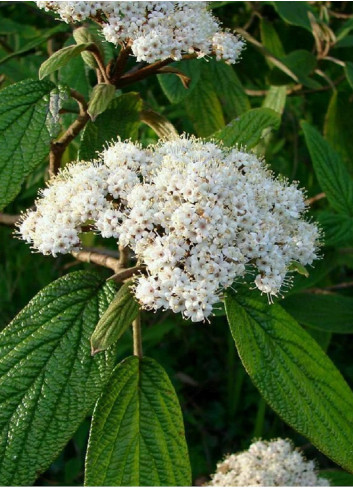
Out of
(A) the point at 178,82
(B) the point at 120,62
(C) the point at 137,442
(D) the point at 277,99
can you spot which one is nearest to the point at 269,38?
(D) the point at 277,99

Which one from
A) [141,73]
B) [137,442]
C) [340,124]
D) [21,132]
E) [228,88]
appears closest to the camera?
[137,442]

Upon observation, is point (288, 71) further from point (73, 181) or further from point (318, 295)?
point (73, 181)

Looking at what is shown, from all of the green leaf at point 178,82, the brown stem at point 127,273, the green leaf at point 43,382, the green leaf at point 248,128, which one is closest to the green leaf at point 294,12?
the green leaf at point 178,82

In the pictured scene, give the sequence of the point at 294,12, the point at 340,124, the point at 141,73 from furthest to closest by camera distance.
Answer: the point at 340,124
the point at 294,12
the point at 141,73

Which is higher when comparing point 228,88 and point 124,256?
point 228,88

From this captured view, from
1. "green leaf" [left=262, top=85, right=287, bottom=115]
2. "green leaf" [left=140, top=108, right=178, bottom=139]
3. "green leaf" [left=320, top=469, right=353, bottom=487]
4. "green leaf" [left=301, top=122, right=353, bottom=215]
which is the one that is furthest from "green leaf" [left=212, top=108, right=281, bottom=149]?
"green leaf" [left=320, top=469, right=353, bottom=487]

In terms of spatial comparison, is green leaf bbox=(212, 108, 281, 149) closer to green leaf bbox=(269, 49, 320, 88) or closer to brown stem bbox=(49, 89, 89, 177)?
brown stem bbox=(49, 89, 89, 177)

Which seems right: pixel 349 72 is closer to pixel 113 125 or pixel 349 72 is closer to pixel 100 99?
pixel 113 125

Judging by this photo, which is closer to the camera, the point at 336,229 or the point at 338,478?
the point at 336,229
